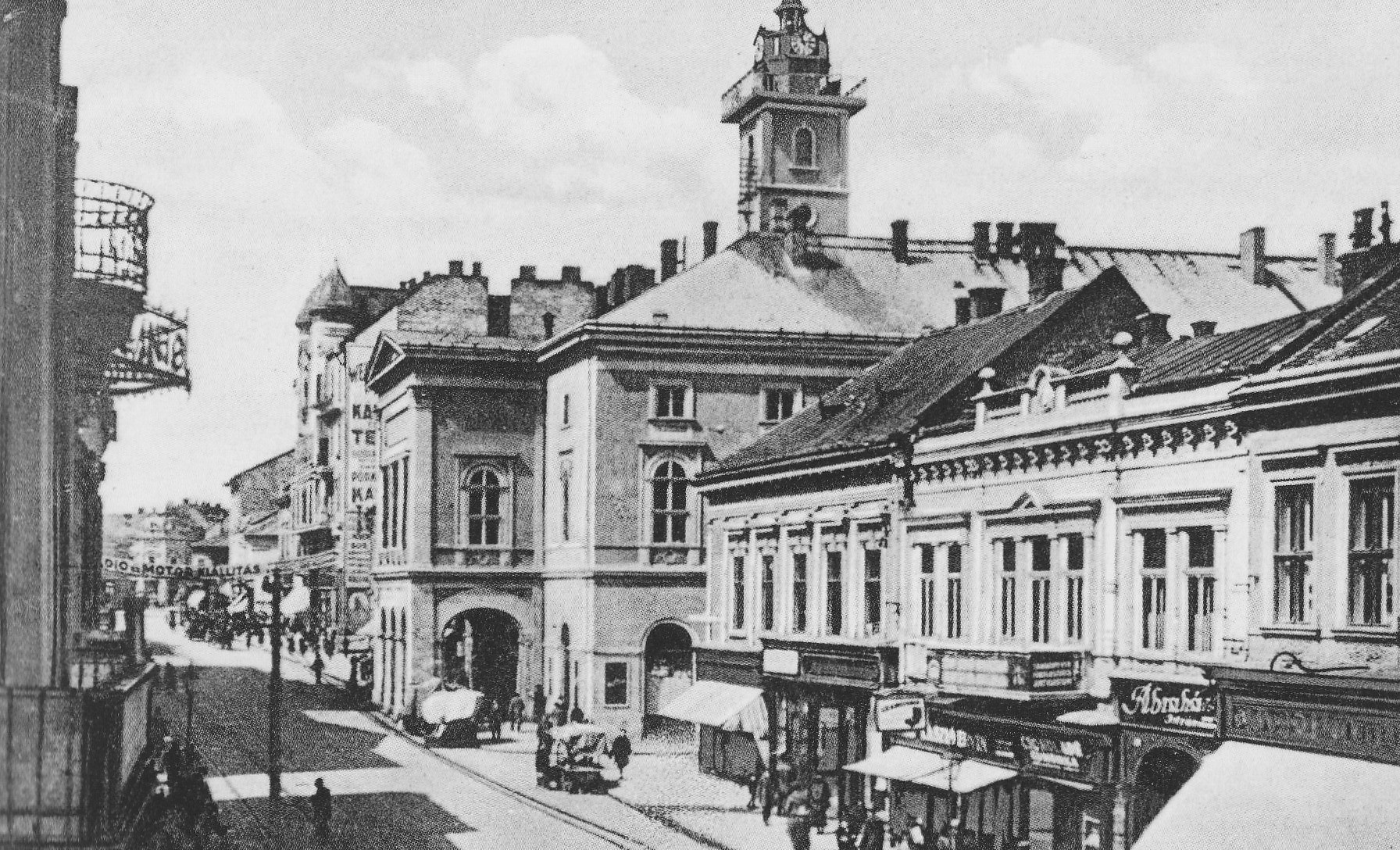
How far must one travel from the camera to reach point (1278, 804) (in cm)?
2141

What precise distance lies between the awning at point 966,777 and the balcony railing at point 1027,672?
5.02 ft

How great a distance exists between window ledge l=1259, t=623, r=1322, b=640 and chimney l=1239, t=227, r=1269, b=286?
34.6 m

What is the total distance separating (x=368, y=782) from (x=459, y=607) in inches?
622

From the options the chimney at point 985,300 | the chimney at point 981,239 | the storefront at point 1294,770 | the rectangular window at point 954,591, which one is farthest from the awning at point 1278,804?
the chimney at point 981,239

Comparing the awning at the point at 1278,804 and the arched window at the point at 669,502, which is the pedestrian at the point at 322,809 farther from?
the arched window at the point at 669,502

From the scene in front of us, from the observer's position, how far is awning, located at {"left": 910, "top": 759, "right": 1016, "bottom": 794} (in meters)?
29.5

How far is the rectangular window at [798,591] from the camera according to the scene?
3862 cm

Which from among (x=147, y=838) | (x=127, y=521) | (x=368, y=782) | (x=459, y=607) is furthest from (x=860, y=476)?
(x=127, y=521)

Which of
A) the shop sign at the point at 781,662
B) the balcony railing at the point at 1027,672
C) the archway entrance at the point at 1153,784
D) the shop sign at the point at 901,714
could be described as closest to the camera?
the archway entrance at the point at 1153,784

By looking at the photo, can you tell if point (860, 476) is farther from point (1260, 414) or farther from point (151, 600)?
point (151, 600)

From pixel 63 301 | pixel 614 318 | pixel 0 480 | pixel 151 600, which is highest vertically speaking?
pixel 614 318

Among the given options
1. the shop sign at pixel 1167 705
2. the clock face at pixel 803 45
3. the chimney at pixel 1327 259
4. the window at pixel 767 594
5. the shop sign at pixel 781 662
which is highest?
the clock face at pixel 803 45

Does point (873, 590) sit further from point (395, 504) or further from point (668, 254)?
point (668, 254)

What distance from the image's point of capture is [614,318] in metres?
49.8
